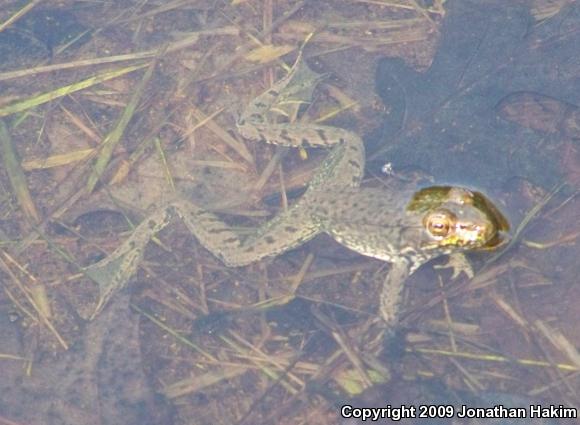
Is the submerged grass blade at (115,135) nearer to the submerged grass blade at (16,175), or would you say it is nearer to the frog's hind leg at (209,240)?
the submerged grass blade at (16,175)

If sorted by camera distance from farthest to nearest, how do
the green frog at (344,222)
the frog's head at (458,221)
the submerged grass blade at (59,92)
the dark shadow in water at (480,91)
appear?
1. the submerged grass blade at (59,92)
2. the dark shadow in water at (480,91)
3. the green frog at (344,222)
4. the frog's head at (458,221)

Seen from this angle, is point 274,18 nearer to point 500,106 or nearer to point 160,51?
point 160,51

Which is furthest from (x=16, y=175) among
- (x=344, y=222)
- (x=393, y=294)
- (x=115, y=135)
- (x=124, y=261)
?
(x=393, y=294)

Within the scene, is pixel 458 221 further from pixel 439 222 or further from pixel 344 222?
pixel 344 222

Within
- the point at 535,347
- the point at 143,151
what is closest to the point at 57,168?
the point at 143,151

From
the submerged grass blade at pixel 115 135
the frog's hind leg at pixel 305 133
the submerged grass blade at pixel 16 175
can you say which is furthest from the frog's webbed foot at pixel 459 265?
the submerged grass blade at pixel 16 175

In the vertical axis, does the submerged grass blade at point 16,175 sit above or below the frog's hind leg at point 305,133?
below

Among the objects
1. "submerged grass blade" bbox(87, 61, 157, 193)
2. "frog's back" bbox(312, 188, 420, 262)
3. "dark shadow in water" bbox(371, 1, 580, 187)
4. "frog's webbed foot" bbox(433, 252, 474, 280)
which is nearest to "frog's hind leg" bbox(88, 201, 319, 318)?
"frog's back" bbox(312, 188, 420, 262)

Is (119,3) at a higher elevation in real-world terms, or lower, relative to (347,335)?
higher
